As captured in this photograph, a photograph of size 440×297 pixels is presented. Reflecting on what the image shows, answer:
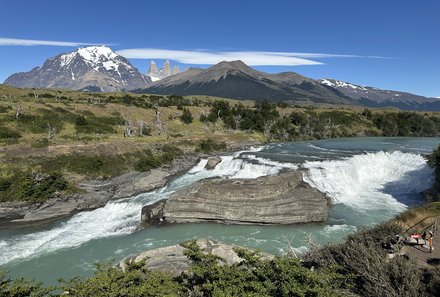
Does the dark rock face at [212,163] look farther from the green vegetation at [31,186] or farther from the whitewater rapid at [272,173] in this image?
the green vegetation at [31,186]

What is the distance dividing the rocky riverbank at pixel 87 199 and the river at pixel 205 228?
186cm

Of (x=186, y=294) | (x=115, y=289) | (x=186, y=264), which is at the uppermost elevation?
(x=115, y=289)

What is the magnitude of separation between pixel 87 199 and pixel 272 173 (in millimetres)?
24098

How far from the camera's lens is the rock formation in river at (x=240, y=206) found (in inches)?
1270

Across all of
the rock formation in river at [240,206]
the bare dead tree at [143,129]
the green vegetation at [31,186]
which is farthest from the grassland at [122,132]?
the rock formation in river at [240,206]

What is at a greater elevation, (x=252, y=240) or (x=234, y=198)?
(x=234, y=198)

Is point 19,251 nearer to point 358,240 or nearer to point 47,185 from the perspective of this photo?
point 47,185

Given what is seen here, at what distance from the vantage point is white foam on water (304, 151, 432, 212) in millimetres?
40000

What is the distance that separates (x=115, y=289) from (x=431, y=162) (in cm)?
4274

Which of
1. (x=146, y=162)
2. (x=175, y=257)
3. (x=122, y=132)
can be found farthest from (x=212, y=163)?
(x=175, y=257)

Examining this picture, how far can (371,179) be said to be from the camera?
50531 mm

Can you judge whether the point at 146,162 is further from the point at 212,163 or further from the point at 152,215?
the point at 152,215

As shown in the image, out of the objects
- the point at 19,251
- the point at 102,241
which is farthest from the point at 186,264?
the point at 19,251

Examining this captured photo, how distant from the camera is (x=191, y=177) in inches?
1929
